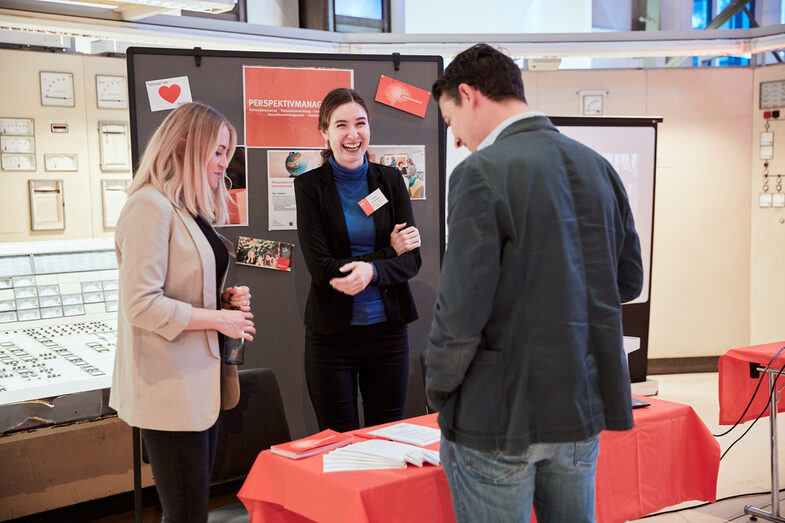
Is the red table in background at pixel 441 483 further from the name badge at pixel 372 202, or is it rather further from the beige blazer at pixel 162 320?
the name badge at pixel 372 202

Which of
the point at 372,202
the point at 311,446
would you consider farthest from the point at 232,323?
the point at 372,202

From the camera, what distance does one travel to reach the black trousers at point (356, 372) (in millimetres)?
2580

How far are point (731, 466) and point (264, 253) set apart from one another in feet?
8.87

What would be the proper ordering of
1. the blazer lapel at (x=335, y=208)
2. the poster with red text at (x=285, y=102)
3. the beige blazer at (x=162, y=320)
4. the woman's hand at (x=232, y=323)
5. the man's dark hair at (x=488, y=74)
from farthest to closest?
the poster with red text at (x=285, y=102) → the blazer lapel at (x=335, y=208) → the woman's hand at (x=232, y=323) → the beige blazer at (x=162, y=320) → the man's dark hair at (x=488, y=74)

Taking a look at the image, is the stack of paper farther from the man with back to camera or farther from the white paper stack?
the man with back to camera

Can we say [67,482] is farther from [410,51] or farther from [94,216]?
[410,51]

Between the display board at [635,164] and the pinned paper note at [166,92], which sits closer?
the pinned paper note at [166,92]

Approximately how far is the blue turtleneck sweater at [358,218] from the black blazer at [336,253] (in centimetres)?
2

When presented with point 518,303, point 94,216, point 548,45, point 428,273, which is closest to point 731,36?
point 548,45

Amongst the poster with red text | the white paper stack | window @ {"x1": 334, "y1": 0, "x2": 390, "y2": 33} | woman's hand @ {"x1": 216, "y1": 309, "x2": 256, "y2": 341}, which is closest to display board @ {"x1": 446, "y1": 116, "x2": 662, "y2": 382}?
the poster with red text

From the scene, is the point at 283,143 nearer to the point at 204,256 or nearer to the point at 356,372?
the point at 356,372

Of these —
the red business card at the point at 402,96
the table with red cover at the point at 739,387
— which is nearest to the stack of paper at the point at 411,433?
the red business card at the point at 402,96

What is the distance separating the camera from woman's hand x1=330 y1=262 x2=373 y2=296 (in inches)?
98.7

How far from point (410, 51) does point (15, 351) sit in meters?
3.04
